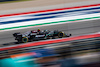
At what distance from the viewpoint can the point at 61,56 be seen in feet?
5.55

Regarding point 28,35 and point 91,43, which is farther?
point 28,35

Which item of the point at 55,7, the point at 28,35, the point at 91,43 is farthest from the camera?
the point at 28,35

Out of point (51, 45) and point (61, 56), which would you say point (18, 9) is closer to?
point (51, 45)

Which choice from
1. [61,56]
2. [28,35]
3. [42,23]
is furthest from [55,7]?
[28,35]

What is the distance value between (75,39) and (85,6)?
0.32 metres

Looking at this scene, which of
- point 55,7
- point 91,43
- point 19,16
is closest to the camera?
point 19,16

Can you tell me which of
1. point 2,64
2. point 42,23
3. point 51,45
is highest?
point 42,23

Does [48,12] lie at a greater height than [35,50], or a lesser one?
greater

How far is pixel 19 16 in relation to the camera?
151cm

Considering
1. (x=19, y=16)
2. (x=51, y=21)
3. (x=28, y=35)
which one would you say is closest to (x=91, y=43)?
(x=51, y=21)

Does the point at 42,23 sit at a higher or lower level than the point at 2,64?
higher

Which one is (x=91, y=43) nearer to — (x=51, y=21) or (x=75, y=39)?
(x=75, y=39)

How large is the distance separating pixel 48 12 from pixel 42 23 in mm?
122

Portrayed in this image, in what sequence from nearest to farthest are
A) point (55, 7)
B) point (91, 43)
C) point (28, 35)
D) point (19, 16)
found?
point (19, 16) → point (55, 7) → point (91, 43) → point (28, 35)
